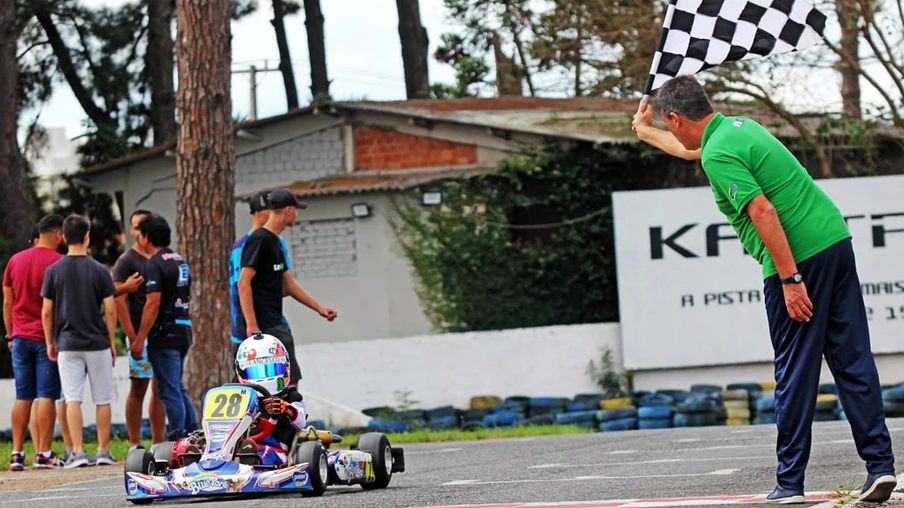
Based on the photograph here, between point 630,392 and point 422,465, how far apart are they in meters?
9.83

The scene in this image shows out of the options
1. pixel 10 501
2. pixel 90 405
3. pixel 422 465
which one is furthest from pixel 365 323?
pixel 10 501

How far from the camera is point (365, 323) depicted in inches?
938

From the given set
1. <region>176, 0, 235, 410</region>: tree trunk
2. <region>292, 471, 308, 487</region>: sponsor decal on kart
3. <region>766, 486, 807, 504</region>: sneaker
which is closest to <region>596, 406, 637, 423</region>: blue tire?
<region>176, 0, 235, 410</region>: tree trunk

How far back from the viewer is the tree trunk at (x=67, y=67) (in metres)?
31.5

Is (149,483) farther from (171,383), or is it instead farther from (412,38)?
(412,38)

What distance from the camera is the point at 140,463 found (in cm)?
758

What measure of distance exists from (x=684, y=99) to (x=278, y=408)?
2.82 meters

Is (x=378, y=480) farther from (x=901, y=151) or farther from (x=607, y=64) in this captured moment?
(x=901, y=151)

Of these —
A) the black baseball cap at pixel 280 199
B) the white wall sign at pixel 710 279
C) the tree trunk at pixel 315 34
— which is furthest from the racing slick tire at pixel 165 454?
the tree trunk at pixel 315 34

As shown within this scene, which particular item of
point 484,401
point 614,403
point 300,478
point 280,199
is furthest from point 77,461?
point 484,401

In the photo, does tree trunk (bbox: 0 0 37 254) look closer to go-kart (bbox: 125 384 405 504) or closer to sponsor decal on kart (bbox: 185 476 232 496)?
go-kart (bbox: 125 384 405 504)

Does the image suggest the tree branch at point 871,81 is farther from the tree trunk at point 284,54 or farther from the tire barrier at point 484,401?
the tree trunk at point 284,54

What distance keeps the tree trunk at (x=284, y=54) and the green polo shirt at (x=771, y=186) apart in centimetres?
3164

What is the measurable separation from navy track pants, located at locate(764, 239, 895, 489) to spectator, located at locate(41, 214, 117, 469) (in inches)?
257
